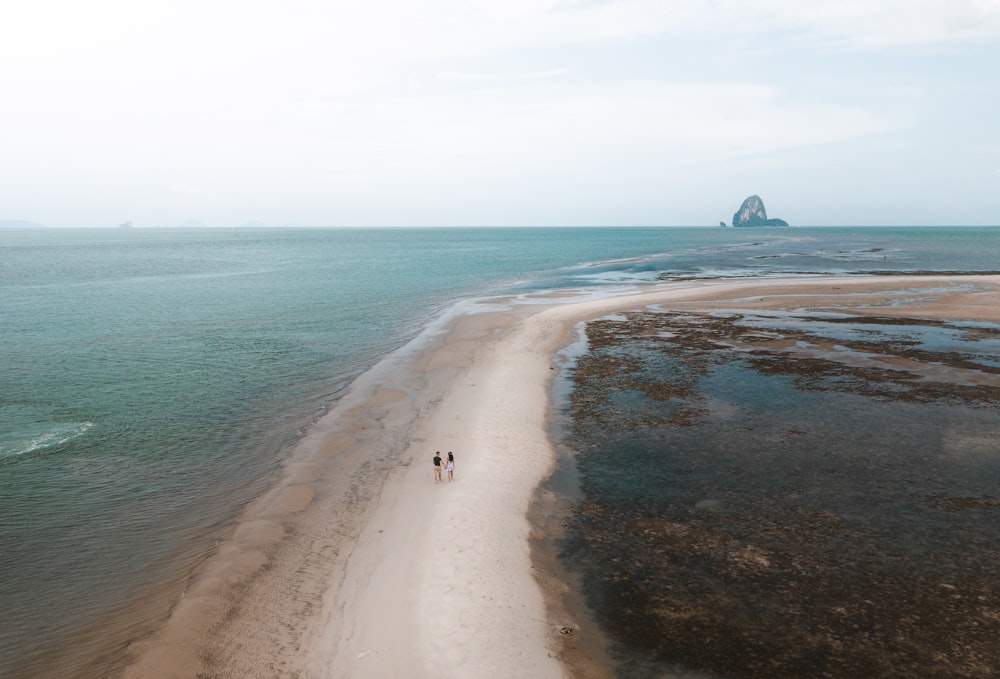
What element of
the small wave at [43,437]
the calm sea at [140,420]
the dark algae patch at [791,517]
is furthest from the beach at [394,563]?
the small wave at [43,437]

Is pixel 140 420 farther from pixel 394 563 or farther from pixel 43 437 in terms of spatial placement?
pixel 394 563

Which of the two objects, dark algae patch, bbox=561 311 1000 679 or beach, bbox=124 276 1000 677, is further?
dark algae patch, bbox=561 311 1000 679

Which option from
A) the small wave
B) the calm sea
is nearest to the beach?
the calm sea

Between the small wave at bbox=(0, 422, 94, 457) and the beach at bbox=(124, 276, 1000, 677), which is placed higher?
the small wave at bbox=(0, 422, 94, 457)

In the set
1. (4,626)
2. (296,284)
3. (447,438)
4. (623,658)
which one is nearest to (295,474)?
(447,438)

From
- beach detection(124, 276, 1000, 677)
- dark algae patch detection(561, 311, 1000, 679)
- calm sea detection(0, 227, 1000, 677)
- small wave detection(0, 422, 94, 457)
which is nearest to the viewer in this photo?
beach detection(124, 276, 1000, 677)

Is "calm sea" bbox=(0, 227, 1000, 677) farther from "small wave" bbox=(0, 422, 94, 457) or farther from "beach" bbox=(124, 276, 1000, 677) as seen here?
"beach" bbox=(124, 276, 1000, 677)
